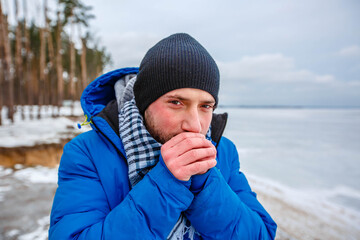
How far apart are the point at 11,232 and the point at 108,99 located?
265cm

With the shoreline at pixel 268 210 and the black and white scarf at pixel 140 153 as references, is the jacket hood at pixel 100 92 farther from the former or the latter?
the shoreline at pixel 268 210

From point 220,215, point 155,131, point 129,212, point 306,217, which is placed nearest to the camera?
point 129,212

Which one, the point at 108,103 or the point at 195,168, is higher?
the point at 108,103

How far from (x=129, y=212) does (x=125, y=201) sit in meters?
0.06

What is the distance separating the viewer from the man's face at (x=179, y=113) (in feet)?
3.48

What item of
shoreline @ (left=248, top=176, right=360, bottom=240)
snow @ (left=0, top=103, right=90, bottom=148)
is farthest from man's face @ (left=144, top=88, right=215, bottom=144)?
snow @ (left=0, top=103, right=90, bottom=148)

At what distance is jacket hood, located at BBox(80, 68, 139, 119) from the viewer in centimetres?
144

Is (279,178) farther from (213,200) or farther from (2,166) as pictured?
(2,166)

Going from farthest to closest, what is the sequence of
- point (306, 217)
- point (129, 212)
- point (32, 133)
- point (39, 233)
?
1. point (32, 133)
2. point (306, 217)
3. point (39, 233)
4. point (129, 212)

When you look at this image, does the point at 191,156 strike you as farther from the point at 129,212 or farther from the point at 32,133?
the point at 32,133

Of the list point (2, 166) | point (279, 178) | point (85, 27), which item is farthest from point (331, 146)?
point (85, 27)

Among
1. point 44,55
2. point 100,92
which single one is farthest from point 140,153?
point 44,55

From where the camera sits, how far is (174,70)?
117cm

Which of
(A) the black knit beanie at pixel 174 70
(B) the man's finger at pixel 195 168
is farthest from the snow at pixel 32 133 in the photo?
(B) the man's finger at pixel 195 168
